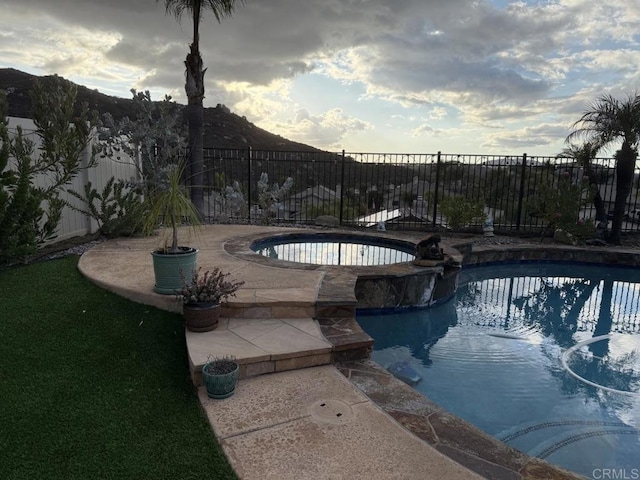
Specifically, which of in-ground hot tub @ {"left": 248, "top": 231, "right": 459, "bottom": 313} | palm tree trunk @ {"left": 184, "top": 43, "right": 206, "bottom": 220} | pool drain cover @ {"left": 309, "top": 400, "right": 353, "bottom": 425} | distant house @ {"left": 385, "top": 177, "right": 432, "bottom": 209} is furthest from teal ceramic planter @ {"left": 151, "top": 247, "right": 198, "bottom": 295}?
distant house @ {"left": 385, "top": 177, "right": 432, "bottom": 209}

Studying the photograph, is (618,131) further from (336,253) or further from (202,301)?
(202,301)

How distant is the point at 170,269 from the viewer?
409cm

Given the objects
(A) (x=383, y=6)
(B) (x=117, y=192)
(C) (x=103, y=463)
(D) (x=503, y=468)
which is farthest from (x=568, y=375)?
(A) (x=383, y=6)

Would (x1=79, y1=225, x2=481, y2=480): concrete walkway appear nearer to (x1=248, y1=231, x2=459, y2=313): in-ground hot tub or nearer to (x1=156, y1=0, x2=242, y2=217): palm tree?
(x1=248, y1=231, x2=459, y2=313): in-ground hot tub

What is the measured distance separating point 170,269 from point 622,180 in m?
11.1

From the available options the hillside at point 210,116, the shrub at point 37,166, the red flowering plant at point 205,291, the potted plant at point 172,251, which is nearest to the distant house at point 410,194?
the hillside at point 210,116

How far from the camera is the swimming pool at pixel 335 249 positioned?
7246 mm

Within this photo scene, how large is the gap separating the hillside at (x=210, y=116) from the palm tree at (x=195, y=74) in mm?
7126

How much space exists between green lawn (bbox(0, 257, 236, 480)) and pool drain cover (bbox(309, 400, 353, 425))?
66 centimetres

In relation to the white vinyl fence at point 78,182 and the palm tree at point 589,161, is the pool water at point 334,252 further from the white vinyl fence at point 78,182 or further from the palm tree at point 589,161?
the palm tree at point 589,161

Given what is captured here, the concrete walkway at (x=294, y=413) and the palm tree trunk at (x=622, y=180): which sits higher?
the palm tree trunk at (x=622, y=180)

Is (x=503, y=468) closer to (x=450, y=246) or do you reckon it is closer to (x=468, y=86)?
(x=450, y=246)

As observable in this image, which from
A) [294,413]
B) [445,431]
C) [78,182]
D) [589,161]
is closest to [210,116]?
[78,182]

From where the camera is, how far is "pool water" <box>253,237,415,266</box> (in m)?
7.17
